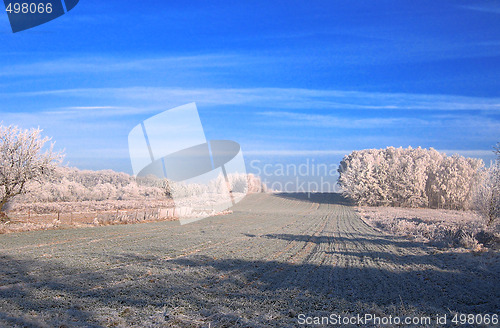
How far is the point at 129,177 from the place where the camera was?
103562 mm

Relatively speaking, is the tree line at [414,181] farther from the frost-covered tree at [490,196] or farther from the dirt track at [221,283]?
the dirt track at [221,283]

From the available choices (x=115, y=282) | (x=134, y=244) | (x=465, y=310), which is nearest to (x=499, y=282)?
(x=465, y=310)

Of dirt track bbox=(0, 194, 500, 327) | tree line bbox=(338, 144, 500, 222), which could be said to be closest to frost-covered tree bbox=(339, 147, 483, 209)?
tree line bbox=(338, 144, 500, 222)

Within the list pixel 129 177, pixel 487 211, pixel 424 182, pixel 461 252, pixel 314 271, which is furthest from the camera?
pixel 129 177

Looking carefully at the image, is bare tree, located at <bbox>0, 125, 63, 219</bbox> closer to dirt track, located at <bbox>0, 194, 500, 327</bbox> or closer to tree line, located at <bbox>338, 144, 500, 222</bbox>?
dirt track, located at <bbox>0, 194, 500, 327</bbox>

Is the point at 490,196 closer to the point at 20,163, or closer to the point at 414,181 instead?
the point at 20,163

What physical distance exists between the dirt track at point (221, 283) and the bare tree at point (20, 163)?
7842 mm

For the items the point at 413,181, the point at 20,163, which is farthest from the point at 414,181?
the point at 20,163

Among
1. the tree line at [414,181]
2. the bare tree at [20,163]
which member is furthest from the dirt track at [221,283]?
the tree line at [414,181]

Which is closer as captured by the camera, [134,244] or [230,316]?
[230,316]

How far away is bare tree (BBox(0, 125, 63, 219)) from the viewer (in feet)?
82.5

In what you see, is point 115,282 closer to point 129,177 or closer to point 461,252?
point 461,252

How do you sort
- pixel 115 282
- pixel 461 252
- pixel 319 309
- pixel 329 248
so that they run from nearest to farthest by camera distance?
1. pixel 319 309
2. pixel 115 282
3. pixel 461 252
4. pixel 329 248

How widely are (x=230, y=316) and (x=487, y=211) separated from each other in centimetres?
2474
